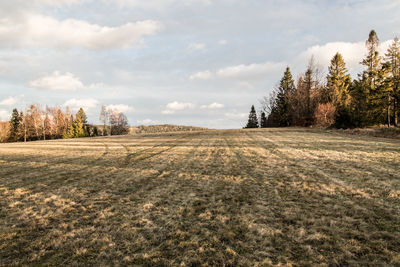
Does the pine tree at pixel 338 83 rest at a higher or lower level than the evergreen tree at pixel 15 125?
higher

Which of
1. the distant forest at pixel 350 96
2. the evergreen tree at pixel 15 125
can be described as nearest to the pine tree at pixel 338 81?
the distant forest at pixel 350 96

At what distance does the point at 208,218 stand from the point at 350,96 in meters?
53.3

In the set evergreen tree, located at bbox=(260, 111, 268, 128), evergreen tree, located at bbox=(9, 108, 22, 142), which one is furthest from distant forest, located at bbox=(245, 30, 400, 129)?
evergreen tree, located at bbox=(9, 108, 22, 142)

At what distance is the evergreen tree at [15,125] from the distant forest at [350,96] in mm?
86556

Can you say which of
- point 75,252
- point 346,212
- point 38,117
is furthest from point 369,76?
point 38,117

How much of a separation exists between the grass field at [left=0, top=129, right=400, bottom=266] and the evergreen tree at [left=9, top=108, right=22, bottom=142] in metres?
79.3

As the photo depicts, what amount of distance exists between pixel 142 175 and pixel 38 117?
8001 centimetres

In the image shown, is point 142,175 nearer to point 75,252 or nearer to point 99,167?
point 99,167

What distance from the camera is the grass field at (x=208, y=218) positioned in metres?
3.85

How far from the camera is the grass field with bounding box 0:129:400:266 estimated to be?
385 centimetres

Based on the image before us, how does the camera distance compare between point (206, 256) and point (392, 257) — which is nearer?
point (392, 257)

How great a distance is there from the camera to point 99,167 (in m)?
12.4

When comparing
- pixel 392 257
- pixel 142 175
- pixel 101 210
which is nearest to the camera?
pixel 392 257

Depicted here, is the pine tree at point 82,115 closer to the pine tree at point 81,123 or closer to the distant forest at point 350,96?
the pine tree at point 81,123
